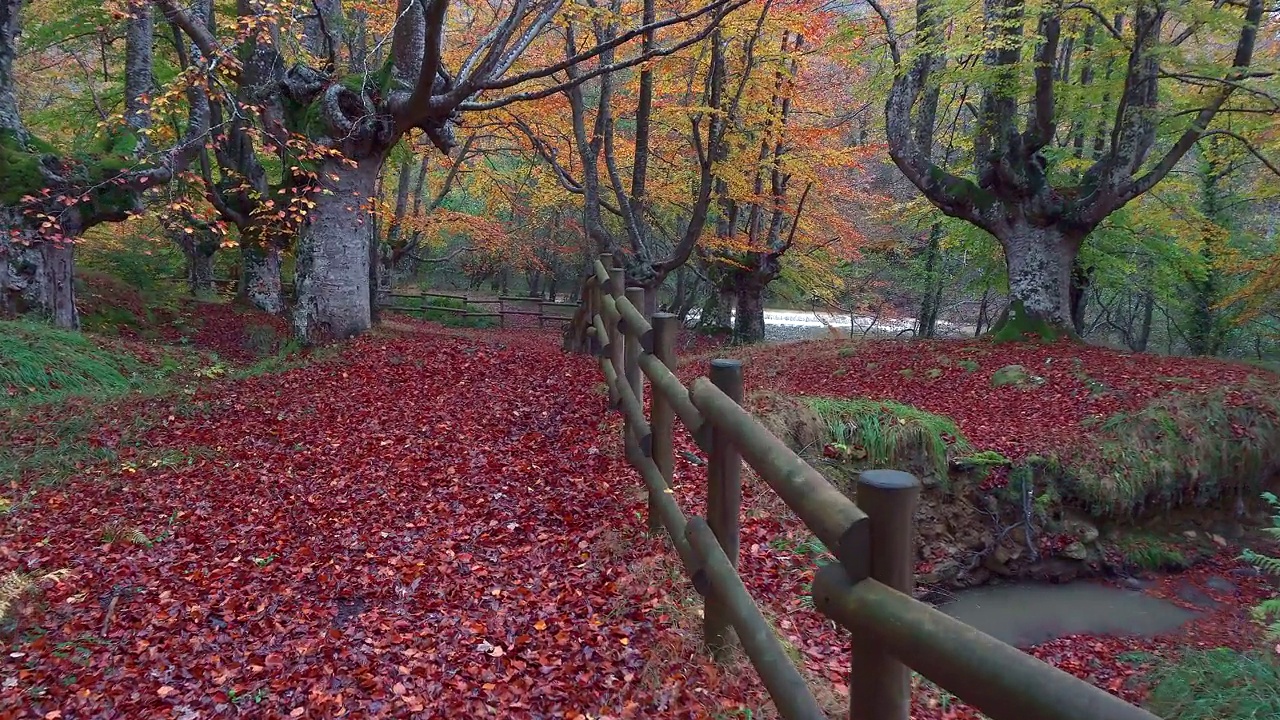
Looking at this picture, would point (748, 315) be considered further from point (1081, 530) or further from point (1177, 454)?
point (1081, 530)

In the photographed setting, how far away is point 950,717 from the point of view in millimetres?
3334

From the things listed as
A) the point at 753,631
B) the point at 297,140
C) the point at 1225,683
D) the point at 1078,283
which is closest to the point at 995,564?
the point at 1225,683

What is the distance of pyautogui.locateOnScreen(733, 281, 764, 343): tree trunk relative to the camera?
2048 centimetres

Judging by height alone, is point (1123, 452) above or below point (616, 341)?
below

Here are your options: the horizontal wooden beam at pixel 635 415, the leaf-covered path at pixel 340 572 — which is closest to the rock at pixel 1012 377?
the leaf-covered path at pixel 340 572

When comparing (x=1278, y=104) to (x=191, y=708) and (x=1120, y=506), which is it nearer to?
(x=1120, y=506)

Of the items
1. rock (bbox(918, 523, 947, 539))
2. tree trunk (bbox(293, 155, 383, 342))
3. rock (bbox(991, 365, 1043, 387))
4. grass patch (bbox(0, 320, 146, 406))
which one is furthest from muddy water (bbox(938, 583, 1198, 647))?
grass patch (bbox(0, 320, 146, 406))

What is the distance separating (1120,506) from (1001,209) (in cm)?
549

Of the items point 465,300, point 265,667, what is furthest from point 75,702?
point 465,300

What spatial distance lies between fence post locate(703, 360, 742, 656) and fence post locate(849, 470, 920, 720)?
1.15 meters

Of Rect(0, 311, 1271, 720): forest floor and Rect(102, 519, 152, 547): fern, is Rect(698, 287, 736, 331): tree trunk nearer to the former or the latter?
Rect(0, 311, 1271, 720): forest floor

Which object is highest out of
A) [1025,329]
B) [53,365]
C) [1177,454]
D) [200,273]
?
[200,273]

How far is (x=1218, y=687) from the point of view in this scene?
4.54 m

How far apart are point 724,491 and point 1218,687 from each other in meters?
3.93
